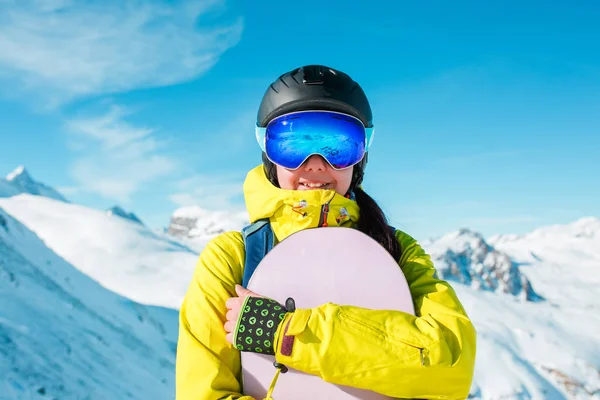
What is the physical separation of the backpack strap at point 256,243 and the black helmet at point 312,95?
444 mm

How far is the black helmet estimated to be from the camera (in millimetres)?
3107

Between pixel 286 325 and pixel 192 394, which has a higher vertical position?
pixel 286 325

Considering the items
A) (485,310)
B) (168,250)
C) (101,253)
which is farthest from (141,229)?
(485,310)

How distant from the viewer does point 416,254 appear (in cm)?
303

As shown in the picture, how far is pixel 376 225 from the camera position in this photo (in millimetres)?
3123

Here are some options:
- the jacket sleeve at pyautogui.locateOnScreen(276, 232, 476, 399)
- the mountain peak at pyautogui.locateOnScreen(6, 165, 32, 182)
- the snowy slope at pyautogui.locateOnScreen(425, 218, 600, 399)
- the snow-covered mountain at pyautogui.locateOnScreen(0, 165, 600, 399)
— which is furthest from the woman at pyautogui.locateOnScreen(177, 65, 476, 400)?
the mountain peak at pyautogui.locateOnScreen(6, 165, 32, 182)

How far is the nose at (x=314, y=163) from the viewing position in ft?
10.2

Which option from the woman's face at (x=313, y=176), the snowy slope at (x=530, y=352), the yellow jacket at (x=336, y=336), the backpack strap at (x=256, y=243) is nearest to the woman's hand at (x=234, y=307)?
the yellow jacket at (x=336, y=336)

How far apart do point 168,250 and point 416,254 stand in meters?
42.7

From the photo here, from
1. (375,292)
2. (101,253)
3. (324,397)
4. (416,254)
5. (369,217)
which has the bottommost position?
(324,397)

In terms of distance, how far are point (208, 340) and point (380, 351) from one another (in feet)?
3.27

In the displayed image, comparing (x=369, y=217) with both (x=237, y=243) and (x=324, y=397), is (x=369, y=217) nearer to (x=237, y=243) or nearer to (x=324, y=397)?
(x=237, y=243)

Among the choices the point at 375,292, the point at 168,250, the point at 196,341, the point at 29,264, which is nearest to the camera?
the point at 196,341

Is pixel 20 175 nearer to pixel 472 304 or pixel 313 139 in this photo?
pixel 472 304
